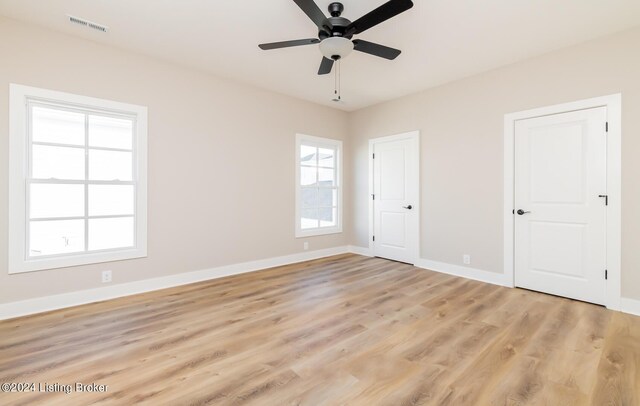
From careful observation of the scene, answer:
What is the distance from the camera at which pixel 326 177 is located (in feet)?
18.3

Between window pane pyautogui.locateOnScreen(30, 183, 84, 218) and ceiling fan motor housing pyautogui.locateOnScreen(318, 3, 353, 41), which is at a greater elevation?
ceiling fan motor housing pyautogui.locateOnScreen(318, 3, 353, 41)

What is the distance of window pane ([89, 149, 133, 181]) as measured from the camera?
3249mm

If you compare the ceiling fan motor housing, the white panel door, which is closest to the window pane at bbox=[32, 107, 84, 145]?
the ceiling fan motor housing

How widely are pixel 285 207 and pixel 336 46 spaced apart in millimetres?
2899

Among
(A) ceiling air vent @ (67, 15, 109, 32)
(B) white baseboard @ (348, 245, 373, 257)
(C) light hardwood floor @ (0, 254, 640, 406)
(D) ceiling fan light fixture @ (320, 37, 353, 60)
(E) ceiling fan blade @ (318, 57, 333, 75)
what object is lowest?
(C) light hardwood floor @ (0, 254, 640, 406)

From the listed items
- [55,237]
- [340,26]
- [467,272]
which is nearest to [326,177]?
[467,272]

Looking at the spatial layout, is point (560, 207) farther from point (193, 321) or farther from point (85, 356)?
point (85, 356)

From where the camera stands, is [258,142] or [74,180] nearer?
[74,180]

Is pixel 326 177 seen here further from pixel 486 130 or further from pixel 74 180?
pixel 74 180

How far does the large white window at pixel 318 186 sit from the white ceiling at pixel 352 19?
1.54 metres

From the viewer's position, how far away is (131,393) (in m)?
Answer: 1.69

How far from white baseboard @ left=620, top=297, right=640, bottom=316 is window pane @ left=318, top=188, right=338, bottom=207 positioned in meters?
4.04

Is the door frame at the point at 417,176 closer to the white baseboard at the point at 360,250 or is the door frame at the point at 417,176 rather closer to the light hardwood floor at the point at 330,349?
the white baseboard at the point at 360,250

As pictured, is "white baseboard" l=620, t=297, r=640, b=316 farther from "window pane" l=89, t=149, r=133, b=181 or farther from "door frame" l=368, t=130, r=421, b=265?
"window pane" l=89, t=149, r=133, b=181
